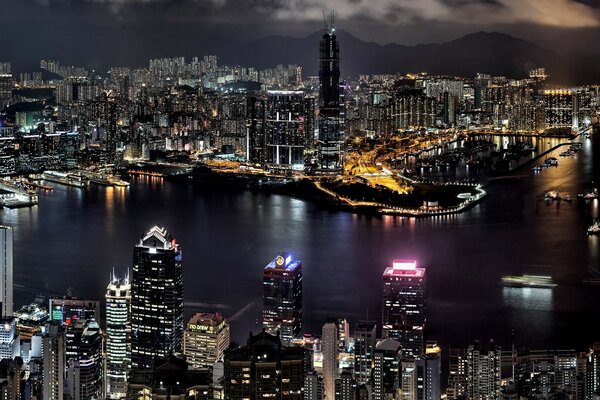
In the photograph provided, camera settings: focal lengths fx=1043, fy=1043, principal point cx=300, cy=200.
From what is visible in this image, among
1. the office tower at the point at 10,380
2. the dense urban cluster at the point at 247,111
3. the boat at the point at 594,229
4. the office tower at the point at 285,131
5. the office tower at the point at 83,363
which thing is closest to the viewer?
the office tower at the point at 10,380

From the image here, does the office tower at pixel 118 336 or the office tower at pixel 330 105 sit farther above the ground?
the office tower at pixel 330 105

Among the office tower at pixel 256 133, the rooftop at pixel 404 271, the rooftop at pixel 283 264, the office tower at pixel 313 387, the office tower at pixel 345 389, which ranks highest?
the office tower at pixel 256 133

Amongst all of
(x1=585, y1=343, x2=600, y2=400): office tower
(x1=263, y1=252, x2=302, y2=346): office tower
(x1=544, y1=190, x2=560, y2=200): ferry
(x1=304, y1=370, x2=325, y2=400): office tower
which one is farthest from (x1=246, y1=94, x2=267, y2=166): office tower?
(x1=304, y1=370, x2=325, y2=400): office tower

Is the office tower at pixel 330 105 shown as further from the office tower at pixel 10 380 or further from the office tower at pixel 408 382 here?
the office tower at pixel 10 380

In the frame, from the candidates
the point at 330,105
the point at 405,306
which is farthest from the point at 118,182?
the point at 405,306

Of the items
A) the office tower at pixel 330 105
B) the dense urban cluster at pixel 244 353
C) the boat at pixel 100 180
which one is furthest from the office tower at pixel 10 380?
the office tower at pixel 330 105

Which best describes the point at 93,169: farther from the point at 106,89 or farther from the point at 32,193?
the point at 106,89

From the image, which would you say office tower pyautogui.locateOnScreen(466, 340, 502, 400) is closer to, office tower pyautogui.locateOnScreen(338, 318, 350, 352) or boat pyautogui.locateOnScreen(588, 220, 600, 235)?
office tower pyautogui.locateOnScreen(338, 318, 350, 352)
